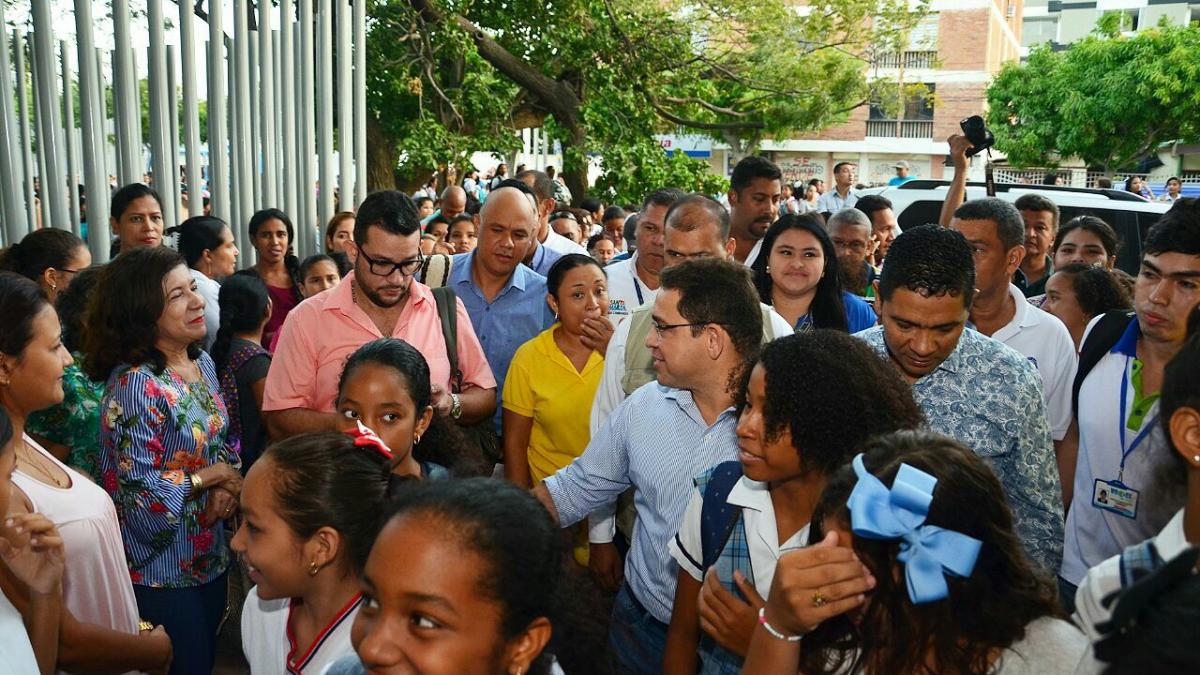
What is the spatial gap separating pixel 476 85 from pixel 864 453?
439 inches

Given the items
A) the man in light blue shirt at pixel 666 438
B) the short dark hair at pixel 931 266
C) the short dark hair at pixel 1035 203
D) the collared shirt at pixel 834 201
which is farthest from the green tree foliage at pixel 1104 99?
the man in light blue shirt at pixel 666 438

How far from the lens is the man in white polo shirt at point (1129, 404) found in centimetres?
310

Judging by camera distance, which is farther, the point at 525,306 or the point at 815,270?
the point at 525,306

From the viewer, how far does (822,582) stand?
1809 millimetres

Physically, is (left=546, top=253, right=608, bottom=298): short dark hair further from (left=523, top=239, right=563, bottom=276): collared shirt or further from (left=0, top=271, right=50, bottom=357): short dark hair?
(left=0, top=271, right=50, bottom=357): short dark hair

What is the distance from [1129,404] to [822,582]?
1.94 metres

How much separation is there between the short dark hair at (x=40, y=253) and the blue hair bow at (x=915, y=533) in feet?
13.7

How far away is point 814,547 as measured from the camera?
1.85 m

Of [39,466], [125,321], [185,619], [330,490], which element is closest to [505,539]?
[330,490]

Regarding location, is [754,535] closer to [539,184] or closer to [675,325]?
[675,325]

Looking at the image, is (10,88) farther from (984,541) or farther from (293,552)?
(984,541)

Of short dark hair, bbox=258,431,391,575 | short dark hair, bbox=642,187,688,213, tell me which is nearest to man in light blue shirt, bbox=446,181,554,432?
short dark hair, bbox=642,187,688,213

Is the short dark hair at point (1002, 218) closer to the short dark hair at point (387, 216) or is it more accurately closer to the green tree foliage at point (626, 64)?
the short dark hair at point (387, 216)

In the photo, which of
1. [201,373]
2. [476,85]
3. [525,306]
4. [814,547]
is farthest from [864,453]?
[476,85]
